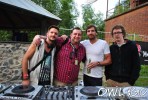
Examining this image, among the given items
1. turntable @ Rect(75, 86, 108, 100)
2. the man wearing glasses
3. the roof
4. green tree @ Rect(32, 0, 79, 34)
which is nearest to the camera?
turntable @ Rect(75, 86, 108, 100)

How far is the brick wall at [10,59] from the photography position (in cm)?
1007

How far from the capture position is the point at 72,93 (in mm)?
2711

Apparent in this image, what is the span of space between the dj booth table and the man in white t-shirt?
1693mm

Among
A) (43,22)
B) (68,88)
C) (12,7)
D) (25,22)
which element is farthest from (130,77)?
(25,22)

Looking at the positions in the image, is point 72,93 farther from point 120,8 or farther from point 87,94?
point 120,8

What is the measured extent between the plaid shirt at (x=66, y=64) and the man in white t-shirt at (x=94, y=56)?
0.24 meters

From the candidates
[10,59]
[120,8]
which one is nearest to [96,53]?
[10,59]

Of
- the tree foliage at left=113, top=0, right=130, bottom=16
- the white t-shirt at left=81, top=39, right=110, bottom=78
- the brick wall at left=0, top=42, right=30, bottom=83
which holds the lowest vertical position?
the brick wall at left=0, top=42, right=30, bottom=83

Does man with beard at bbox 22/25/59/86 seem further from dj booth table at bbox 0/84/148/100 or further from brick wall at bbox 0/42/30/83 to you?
brick wall at bbox 0/42/30/83

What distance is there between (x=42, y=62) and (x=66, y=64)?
0.37 m

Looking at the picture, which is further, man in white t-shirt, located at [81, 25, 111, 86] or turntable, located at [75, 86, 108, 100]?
man in white t-shirt, located at [81, 25, 111, 86]

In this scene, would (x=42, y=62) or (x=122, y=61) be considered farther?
(x=122, y=61)

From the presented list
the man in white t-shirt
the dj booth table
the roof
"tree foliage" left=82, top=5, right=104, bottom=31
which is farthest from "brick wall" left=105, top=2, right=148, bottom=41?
"tree foliage" left=82, top=5, right=104, bottom=31

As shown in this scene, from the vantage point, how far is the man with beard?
4016 mm
